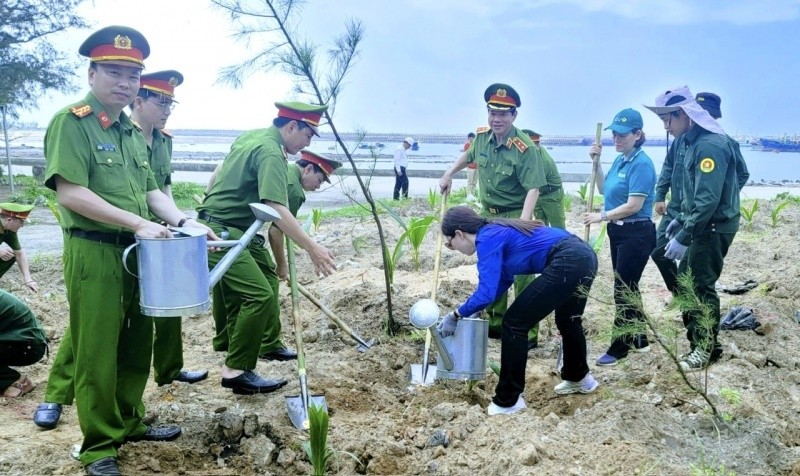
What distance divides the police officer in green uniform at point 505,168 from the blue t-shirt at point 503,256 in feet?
3.86

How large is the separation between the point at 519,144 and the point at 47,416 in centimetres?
356

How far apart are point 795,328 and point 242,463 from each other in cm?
443

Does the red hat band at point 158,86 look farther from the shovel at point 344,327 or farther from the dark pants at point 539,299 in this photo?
the dark pants at point 539,299

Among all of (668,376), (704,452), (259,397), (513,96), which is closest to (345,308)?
(259,397)

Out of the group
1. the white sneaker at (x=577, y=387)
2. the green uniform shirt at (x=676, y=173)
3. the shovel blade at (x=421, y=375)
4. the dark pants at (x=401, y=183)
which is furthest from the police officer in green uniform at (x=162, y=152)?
the dark pants at (x=401, y=183)

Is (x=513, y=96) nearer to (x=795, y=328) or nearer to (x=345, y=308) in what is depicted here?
(x=345, y=308)

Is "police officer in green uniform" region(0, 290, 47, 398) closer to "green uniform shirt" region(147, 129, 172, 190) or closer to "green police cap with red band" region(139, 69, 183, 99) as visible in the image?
"green uniform shirt" region(147, 129, 172, 190)

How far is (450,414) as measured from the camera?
11.9ft

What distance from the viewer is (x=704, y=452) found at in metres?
3.26

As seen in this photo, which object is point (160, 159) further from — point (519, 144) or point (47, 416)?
point (519, 144)

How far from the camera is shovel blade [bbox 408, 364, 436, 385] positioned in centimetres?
466

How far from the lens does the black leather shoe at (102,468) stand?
305cm

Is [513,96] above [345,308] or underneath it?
above

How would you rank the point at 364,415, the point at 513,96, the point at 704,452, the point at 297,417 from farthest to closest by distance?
1. the point at 513,96
2. the point at 364,415
3. the point at 297,417
4. the point at 704,452
